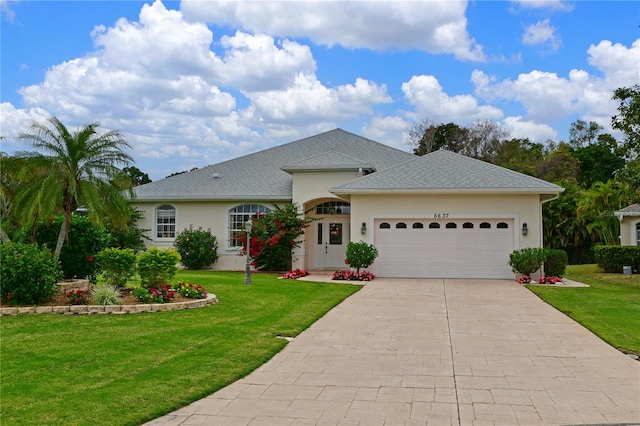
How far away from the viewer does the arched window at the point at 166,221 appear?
23984mm

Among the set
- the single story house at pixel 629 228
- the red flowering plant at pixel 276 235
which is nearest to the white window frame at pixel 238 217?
the red flowering plant at pixel 276 235

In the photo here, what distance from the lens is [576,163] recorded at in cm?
4334

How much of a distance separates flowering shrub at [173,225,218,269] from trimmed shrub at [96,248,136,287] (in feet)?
31.9

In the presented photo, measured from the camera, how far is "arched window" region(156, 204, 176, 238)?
78.7ft

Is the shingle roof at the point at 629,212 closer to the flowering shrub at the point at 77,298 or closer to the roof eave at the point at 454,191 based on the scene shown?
the roof eave at the point at 454,191

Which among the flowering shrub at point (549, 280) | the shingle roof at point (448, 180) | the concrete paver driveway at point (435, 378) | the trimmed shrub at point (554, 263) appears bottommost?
the concrete paver driveway at point (435, 378)

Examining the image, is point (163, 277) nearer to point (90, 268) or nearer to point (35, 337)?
point (90, 268)

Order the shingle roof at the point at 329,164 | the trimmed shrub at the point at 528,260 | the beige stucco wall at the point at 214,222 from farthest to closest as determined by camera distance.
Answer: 1. the beige stucco wall at the point at 214,222
2. the shingle roof at the point at 329,164
3. the trimmed shrub at the point at 528,260

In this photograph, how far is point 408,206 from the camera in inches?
765

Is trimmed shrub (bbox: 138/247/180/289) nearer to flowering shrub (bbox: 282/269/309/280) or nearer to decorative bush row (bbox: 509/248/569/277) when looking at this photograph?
flowering shrub (bbox: 282/269/309/280)

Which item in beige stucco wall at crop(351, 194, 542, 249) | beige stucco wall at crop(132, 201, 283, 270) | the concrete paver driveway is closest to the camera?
the concrete paver driveway

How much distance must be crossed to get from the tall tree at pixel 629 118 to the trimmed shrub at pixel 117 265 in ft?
51.0

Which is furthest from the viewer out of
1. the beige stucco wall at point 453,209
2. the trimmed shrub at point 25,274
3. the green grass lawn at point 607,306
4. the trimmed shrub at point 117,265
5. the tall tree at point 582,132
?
the tall tree at point 582,132

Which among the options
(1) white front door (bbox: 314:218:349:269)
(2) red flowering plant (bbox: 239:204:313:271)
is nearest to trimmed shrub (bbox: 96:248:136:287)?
(2) red flowering plant (bbox: 239:204:313:271)
